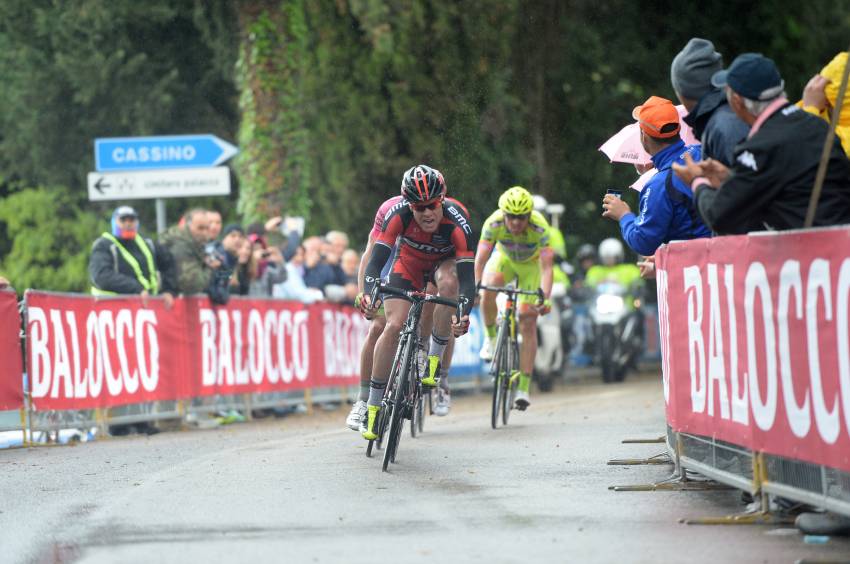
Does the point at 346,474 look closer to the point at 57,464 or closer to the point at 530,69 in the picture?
the point at 57,464

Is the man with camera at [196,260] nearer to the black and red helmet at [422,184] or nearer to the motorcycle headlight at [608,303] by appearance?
the black and red helmet at [422,184]

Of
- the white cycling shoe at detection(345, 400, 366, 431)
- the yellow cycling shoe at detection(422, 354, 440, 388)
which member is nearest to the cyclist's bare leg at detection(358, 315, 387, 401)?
the white cycling shoe at detection(345, 400, 366, 431)

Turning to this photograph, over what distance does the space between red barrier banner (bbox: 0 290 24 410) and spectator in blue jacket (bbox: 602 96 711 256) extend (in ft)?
20.9

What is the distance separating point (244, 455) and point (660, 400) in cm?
773

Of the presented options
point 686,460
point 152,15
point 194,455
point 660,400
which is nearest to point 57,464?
point 194,455

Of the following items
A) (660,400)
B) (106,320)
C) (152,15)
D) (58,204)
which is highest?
(152,15)

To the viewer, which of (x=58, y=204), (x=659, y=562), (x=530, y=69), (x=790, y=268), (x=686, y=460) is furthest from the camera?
(x=58, y=204)

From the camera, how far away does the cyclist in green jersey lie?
1561 cm

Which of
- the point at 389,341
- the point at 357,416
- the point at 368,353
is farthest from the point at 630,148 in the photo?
the point at 357,416

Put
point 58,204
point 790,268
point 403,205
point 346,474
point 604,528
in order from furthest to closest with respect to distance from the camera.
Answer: point 58,204
point 403,205
point 346,474
point 604,528
point 790,268

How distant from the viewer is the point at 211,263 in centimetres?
1791

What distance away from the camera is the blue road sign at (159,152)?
19969mm

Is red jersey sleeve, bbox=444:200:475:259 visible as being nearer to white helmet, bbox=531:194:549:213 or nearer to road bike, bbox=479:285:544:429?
road bike, bbox=479:285:544:429

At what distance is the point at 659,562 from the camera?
22.9 feet
